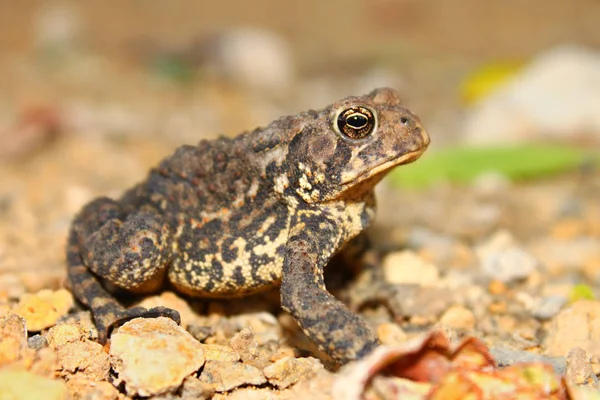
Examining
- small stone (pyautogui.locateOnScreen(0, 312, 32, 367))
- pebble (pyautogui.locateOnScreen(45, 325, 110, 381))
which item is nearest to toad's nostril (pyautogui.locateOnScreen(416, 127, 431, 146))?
pebble (pyautogui.locateOnScreen(45, 325, 110, 381))

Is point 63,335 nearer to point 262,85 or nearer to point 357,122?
point 357,122

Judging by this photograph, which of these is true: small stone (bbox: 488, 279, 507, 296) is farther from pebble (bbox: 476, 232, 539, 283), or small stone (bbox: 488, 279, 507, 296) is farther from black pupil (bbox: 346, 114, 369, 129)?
black pupil (bbox: 346, 114, 369, 129)

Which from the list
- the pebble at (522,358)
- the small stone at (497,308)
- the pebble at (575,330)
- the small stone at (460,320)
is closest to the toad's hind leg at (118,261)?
the small stone at (460,320)

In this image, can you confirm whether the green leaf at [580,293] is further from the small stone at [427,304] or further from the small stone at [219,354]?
the small stone at [219,354]

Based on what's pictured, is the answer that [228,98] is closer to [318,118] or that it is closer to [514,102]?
[514,102]

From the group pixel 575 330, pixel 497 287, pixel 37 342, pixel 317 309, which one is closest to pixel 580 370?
pixel 575 330
